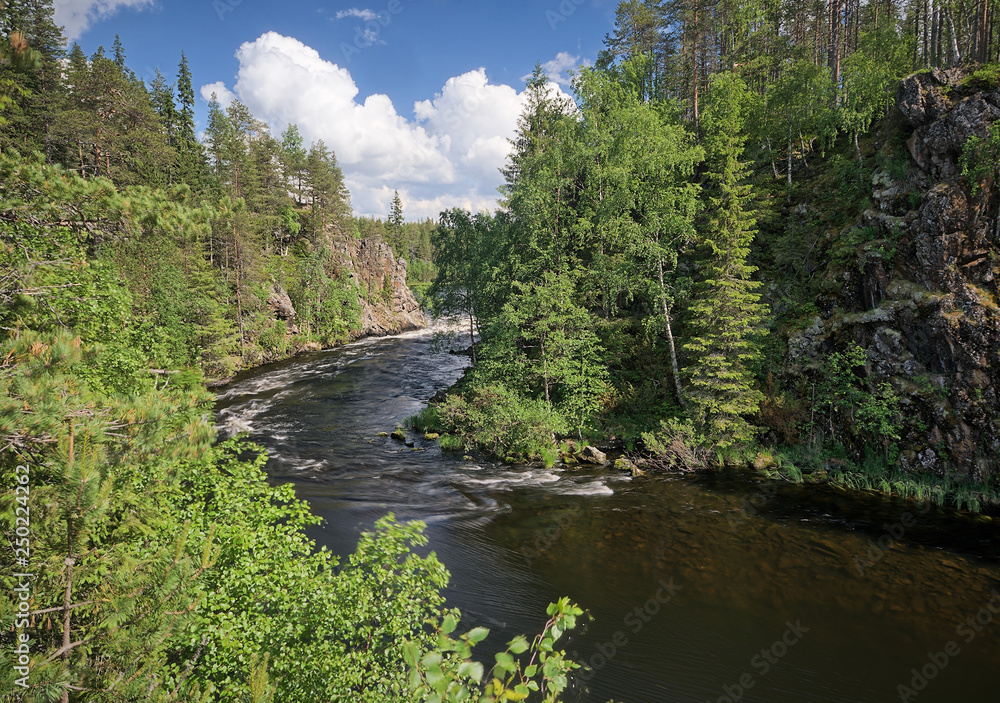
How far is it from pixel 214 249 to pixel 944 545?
47.2 meters

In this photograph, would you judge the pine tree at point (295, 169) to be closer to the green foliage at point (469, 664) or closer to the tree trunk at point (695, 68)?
the tree trunk at point (695, 68)

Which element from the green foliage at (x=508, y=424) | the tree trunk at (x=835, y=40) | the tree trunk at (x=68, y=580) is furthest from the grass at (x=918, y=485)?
the tree trunk at (x=835, y=40)

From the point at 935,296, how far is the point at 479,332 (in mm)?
19314

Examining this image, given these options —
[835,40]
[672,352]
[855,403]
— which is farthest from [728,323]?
[835,40]

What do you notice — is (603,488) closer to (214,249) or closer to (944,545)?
(944,545)

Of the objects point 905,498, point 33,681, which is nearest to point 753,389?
point 905,498

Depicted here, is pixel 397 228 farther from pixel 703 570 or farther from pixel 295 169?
pixel 703 570

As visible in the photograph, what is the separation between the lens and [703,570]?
37.9 feet

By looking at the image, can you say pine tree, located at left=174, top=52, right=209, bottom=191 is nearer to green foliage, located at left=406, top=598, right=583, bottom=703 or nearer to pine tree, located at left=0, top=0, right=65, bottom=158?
pine tree, located at left=0, top=0, right=65, bottom=158

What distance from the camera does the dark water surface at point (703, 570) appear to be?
336 inches

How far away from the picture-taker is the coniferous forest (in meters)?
3.16

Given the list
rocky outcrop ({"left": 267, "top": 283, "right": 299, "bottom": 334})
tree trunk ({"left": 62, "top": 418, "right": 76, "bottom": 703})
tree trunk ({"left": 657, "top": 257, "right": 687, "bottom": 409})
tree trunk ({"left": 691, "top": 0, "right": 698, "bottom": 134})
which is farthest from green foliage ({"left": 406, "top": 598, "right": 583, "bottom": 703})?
rocky outcrop ({"left": 267, "top": 283, "right": 299, "bottom": 334})

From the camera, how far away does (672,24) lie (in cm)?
4109

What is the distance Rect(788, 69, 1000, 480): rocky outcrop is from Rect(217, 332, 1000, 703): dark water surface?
8.67ft
